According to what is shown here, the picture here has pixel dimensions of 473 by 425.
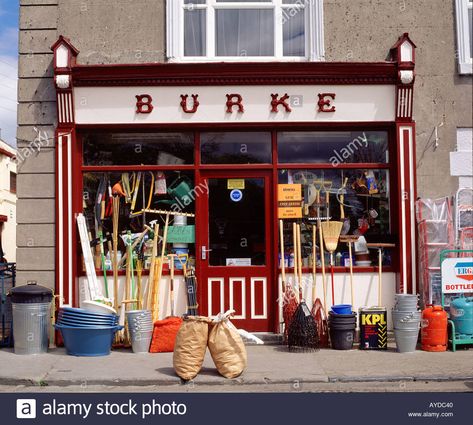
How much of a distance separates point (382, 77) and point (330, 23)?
118 centimetres

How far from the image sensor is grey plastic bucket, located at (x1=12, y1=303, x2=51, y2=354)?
9.54 metres

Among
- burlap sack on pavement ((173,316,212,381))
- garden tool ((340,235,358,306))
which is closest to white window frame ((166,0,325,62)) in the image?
garden tool ((340,235,358,306))

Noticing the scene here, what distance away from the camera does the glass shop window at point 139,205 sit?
10594 mm

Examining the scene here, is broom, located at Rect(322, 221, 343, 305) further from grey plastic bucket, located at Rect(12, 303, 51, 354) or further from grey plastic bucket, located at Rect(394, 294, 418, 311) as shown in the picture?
grey plastic bucket, located at Rect(12, 303, 51, 354)

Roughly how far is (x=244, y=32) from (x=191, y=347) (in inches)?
210

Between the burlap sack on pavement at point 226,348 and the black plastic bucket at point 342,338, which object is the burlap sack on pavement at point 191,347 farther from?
the black plastic bucket at point 342,338

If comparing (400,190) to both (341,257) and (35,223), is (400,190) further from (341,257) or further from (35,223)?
(35,223)

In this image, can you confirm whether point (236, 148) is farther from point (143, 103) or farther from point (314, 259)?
point (314, 259)

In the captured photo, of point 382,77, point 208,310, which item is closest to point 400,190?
point 382,77

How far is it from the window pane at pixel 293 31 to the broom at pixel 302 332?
13.2 feet

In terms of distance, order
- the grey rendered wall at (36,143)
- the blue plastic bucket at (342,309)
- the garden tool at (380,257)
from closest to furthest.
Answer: the blue plastic bucket at (342,309), the garden tool at (380,257), the grey rendered wall at (36,143)

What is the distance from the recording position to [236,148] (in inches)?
419

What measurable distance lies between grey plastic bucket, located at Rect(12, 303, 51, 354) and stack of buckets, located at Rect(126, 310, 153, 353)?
Answer: 1246mm

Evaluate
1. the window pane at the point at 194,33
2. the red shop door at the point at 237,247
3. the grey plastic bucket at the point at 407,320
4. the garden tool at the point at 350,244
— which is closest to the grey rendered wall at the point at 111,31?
the window pane at the point at 194,33
